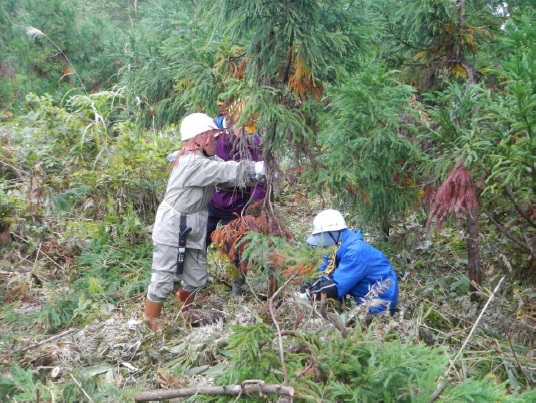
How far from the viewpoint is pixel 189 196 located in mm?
4555

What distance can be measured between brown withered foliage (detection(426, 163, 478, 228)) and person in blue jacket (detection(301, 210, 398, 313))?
35.9 inches

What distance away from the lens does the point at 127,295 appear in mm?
5285

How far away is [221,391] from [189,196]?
2.01 meters

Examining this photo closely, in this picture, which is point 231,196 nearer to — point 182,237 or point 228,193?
point 228,193

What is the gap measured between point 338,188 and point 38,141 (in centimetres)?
485

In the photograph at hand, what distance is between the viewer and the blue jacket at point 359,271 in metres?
4.38

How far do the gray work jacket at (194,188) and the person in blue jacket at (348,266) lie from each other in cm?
72

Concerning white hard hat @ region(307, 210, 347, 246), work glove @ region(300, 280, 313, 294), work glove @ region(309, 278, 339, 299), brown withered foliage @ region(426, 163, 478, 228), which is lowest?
work glove @ region(300, 280, 313, 294)

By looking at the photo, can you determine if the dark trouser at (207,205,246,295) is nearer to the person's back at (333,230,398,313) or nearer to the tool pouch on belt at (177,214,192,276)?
the tool pouch on belt at (177,214,192,276)

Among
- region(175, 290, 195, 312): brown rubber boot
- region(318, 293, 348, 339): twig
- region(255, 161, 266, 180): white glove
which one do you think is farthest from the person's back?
region(175, 290, 195, 312): brown rubber boot

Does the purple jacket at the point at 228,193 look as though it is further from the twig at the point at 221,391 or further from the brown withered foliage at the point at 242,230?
the twig at the point at 221,391

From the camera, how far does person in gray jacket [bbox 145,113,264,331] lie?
442 cm

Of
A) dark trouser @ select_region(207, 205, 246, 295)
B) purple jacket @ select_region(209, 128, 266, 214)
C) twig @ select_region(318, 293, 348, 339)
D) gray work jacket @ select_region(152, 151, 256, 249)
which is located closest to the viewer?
twig @ select_region(318, 293, 348, 339)

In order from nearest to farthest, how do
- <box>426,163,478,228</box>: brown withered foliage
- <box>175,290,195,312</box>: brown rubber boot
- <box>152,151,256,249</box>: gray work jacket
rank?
<box>426,163,478,228</box>: brown withered foliage → <box>152,151,256,249</box>: gray work jacket → <box>175,290,195,312</box>: brown rubber boot
